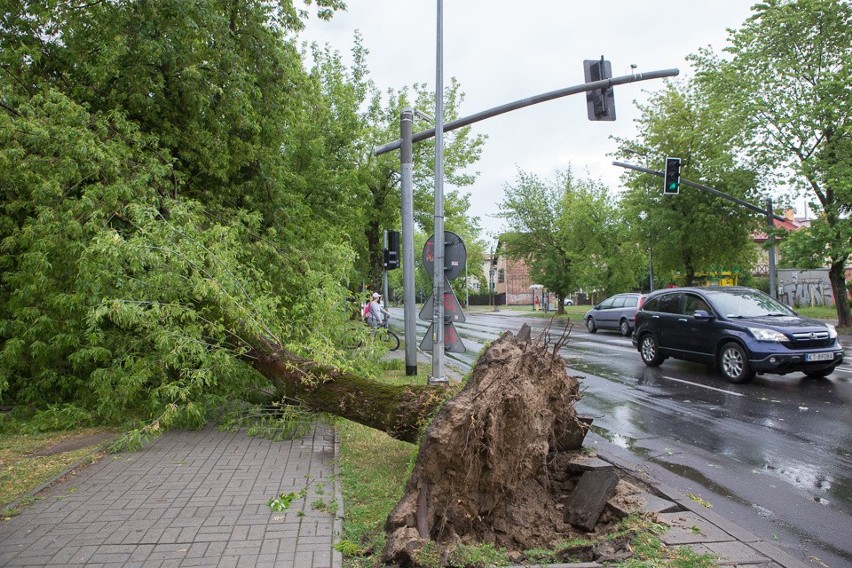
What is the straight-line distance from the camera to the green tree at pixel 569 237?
33938 mm

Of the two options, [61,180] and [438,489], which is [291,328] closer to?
[61,180]

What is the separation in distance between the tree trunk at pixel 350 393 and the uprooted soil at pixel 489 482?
976 millimetres

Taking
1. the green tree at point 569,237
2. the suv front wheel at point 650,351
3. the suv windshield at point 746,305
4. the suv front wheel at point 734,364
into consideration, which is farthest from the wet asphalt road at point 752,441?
the green tree at point 569,237

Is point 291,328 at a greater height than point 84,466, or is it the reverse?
point 291,328

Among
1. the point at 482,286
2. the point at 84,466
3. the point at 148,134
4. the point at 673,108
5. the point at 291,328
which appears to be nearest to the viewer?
the point at 84,466

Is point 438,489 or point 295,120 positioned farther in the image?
point 295,120

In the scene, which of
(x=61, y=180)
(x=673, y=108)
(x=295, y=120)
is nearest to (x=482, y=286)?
(x=673, y=108)

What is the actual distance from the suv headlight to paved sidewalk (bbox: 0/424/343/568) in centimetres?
793

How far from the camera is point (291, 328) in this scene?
25.7 feet

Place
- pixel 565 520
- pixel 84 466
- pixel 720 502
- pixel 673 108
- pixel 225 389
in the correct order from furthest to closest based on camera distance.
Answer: pixel 673 108 < pixel 225 389 < pixel 84 466 < pixel 720 502 < pixel 565 520

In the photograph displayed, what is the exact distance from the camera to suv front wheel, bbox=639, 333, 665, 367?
1306 centimetres

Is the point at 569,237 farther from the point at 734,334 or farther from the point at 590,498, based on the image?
the point at 590,498

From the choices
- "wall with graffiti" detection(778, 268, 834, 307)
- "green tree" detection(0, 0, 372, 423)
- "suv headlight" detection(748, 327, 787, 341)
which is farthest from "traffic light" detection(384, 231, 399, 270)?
"wall with graffiti" detection(778, 268, 834, 307)

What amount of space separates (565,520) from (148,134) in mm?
8338
